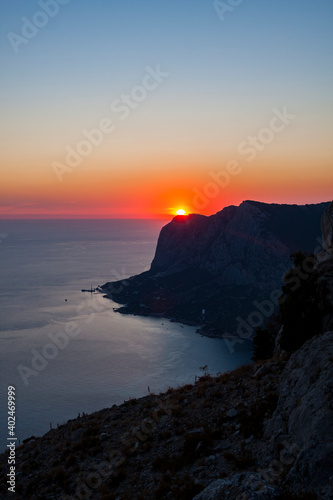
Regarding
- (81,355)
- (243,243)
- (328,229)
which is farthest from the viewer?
(243,243)

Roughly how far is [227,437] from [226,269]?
12246 cm

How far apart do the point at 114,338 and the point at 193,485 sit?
272 feet

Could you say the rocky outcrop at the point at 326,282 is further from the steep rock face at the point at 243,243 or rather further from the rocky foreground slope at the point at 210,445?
the steep rock face at the point at 243,243

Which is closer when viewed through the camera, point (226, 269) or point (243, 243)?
point (226, 269)

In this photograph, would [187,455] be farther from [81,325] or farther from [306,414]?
[81,325]

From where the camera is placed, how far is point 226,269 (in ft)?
433

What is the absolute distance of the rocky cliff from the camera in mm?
113188

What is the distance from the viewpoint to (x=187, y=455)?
10.8 m

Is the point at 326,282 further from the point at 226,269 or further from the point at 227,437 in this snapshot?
the point at 226,269

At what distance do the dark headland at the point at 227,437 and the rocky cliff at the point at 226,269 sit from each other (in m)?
83.9

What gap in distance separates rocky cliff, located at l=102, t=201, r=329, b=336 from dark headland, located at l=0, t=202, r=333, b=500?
8385cm

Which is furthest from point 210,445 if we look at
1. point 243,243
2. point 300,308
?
point 243,243

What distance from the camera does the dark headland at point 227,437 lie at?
841 cm

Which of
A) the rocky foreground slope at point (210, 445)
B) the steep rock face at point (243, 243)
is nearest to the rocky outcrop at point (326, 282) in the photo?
the rocky foreground slope at point (210, 445)
